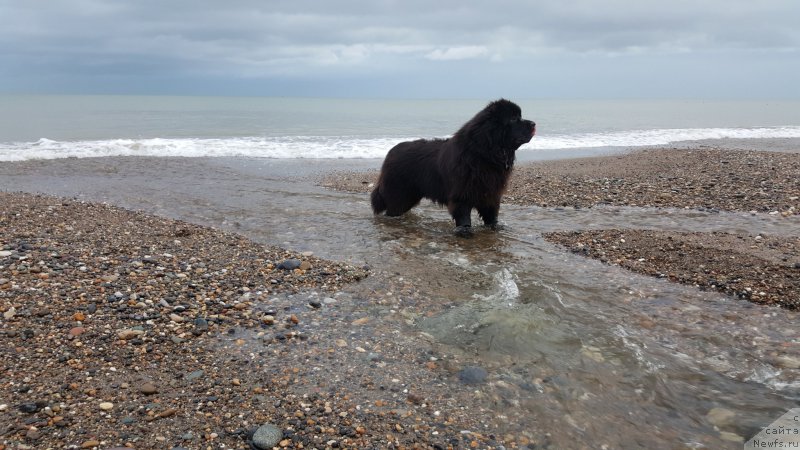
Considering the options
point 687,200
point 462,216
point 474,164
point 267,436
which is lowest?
point 267,436

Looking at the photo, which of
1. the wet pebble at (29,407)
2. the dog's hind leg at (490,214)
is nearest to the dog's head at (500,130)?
the dog's hind leg at (490,214)

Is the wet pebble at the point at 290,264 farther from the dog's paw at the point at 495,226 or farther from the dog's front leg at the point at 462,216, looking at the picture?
the dog's paw at the point at 495,226

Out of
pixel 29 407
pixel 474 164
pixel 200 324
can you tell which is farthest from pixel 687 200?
pixel 29 407

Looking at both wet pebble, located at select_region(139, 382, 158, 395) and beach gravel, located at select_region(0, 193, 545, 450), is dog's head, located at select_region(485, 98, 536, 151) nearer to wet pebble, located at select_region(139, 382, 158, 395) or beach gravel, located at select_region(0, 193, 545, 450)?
beach gravel, located at select_region(0, 193, 545, 450)

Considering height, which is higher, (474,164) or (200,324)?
A: (474,164)

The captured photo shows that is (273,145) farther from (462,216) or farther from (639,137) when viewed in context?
(639,137)

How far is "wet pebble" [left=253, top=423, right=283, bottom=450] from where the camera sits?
9.57 feet

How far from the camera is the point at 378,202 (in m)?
8.98

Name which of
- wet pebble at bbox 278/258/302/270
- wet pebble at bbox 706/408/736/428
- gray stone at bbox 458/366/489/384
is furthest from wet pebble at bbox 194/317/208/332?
wet pebble at bbox 706/408/736/428

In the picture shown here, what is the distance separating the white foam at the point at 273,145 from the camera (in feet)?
59.1

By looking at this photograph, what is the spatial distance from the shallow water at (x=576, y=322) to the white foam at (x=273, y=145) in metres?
9.87

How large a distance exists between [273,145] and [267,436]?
19830 mm

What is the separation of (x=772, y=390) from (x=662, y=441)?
114cm

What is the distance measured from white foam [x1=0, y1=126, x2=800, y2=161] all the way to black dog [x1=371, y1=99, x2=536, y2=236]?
37.6 feet
